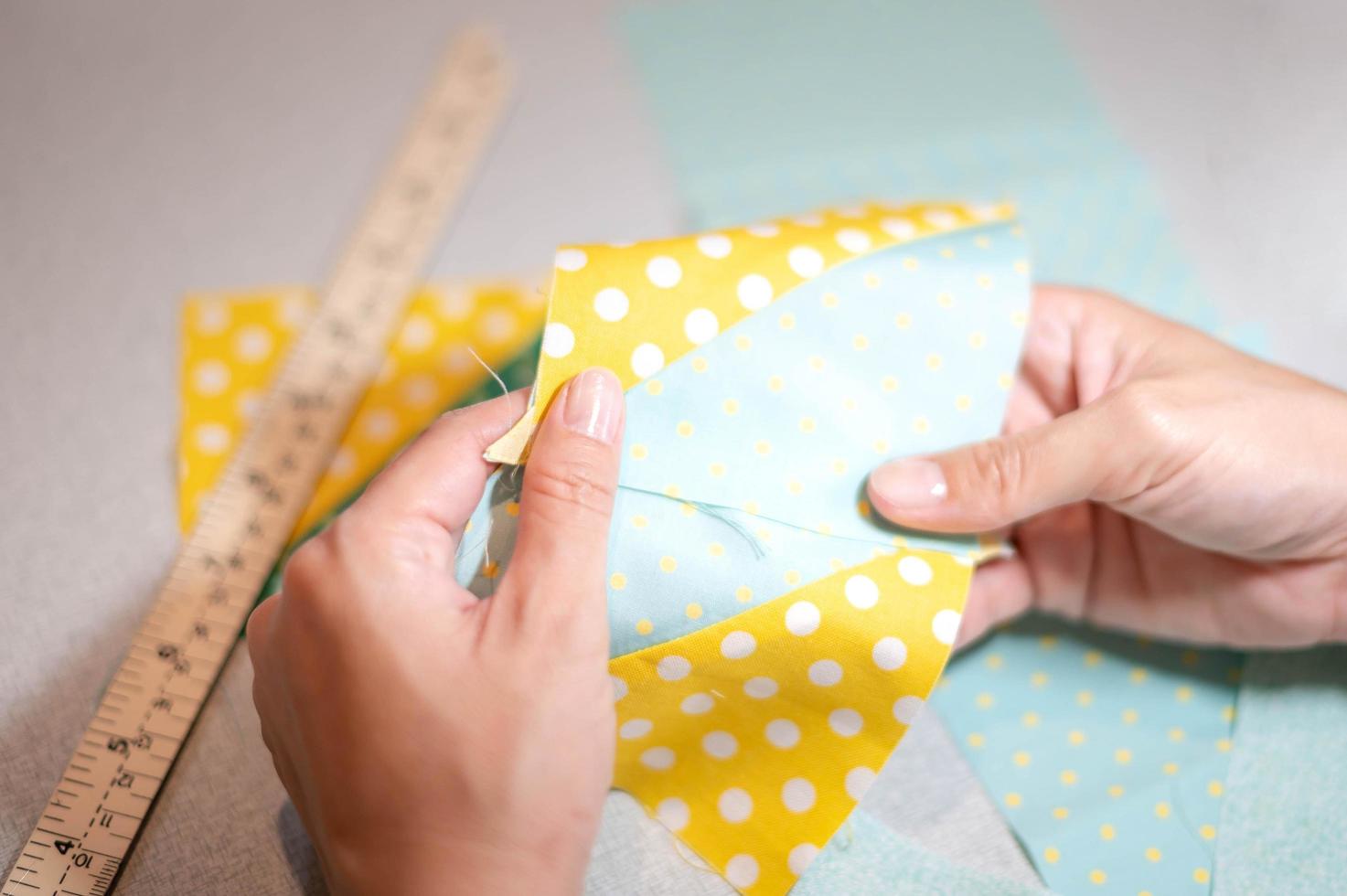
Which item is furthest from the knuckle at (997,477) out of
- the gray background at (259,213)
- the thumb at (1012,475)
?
the gray background at (259,213)

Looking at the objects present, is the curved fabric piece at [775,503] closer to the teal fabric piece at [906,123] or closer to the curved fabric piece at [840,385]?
the curved fabric piece at [840,385]

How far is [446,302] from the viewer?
1.50 metres

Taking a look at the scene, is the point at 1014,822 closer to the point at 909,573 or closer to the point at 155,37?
the point at 909,573

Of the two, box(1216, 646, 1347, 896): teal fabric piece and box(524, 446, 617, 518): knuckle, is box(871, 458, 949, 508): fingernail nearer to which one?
box(524, 446, 617, 518): knuckle

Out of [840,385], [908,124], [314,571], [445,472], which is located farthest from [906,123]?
[314,571]

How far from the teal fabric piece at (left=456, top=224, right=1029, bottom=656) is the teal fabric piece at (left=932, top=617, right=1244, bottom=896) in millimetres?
302

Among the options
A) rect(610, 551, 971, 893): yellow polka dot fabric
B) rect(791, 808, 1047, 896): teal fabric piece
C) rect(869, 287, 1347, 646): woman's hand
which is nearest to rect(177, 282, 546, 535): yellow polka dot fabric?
rect(610, 551, 971, 893): yellow polka dot fabric

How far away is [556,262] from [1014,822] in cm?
88

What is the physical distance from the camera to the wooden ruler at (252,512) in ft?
3.54

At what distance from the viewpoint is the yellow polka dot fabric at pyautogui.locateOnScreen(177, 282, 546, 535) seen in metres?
1.35

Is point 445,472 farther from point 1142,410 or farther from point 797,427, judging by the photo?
point 1142,410

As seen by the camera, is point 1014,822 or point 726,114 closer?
point 1014,822

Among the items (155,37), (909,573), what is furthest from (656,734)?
(155,37)

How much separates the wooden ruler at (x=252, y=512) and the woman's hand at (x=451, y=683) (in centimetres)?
36
